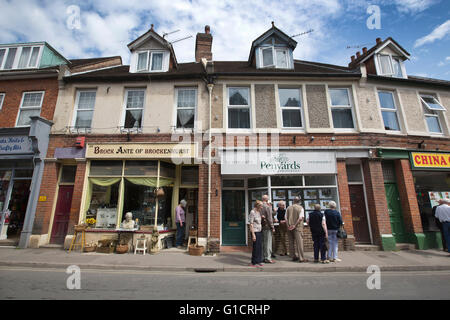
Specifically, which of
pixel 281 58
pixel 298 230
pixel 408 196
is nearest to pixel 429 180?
pixel 408 196

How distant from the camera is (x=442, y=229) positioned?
805 cm

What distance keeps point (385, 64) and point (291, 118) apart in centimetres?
598

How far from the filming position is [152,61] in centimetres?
1069

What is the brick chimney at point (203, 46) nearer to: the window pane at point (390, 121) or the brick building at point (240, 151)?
the brick building at point (240, 151)

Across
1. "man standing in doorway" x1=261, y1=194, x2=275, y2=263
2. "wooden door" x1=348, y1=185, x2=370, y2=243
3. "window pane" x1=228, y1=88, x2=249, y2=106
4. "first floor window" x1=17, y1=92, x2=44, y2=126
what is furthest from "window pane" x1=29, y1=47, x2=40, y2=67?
"wooden door" x1=348, y1=185, x2=370, y2=243

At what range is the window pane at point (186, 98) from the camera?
9.71 metres

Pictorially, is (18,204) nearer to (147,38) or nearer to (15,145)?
(15,145)

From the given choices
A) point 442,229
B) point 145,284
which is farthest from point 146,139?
point 442,229

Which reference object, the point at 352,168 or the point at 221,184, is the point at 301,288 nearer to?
the point at 221,184

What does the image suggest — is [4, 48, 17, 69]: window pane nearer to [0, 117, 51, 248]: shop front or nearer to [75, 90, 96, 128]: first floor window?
[0, 117, 51, 248]: shop front

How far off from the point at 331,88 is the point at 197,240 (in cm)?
915

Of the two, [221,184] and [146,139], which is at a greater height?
[146,139]

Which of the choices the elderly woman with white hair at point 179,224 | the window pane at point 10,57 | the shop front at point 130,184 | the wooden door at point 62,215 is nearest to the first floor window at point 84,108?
the shop front at point 130,184

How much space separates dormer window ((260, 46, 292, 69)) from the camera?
35.2 feet
